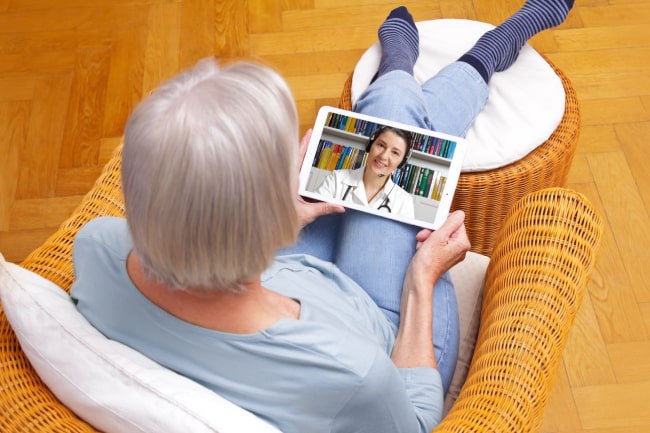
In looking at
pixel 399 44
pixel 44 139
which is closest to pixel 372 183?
pixel 399 44

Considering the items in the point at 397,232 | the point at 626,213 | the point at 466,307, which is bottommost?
the point at 626,213

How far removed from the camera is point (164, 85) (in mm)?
723

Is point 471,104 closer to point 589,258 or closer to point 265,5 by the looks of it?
point 589,258

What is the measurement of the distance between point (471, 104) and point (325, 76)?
78 centimetres

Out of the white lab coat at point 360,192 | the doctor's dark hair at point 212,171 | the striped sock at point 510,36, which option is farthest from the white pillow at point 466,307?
the doctor's dark hair at point 212,171

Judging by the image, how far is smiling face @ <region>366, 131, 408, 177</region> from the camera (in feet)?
4.42

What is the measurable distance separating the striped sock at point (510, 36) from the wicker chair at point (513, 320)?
497mm

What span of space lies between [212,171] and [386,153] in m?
0.72

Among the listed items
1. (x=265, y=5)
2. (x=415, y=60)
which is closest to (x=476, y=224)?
(x=415, y=60)

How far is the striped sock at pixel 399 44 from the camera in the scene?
5.02 feet

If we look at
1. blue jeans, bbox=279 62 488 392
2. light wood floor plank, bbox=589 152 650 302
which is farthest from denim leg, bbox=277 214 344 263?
light wood floor plank, bbox=589 152 650 302

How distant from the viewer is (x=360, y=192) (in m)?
1.32

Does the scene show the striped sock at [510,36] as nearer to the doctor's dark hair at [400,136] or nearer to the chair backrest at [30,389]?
the doctor's dark hair at [400,136]

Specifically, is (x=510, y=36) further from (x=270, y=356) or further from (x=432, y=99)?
(x=270, y=356)
